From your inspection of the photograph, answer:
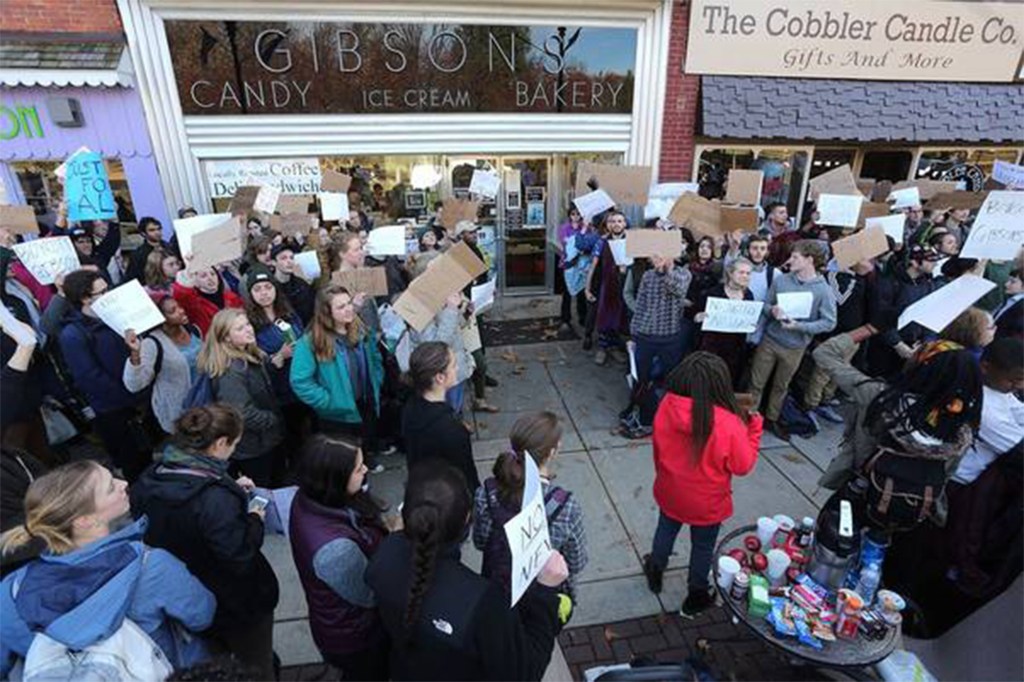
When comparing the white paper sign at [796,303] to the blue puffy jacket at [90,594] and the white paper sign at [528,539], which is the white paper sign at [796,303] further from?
the blue puffy jacket at [90,594]

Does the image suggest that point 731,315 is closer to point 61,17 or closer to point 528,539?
point 528,539

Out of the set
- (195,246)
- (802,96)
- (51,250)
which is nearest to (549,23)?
(802,96)

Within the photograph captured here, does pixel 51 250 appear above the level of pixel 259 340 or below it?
above

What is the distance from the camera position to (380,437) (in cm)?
512

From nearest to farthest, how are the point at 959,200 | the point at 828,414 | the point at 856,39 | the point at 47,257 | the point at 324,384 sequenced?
the point at 324,384 → the point at 47,257 → the point at 828,414 → the point at 959,200 → the point at 856,39

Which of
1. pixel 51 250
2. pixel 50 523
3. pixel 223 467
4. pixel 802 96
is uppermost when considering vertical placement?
pixel 802 96

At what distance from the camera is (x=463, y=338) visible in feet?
15.9

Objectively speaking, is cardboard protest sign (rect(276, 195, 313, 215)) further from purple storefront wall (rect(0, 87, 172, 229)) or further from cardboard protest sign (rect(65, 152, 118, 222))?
purple storefront wall (rect(0, 87, 172, 229))

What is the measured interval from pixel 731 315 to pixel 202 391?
411 cm

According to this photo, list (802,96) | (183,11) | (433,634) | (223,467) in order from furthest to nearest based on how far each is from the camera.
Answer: (802,96)
(183,11)
(223,467)
(433,634)

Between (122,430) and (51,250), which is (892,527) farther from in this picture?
(51,250)

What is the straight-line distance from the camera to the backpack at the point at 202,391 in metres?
3.42

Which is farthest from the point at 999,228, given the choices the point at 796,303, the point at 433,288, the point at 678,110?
the point at 678,110

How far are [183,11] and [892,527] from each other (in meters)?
8.77
